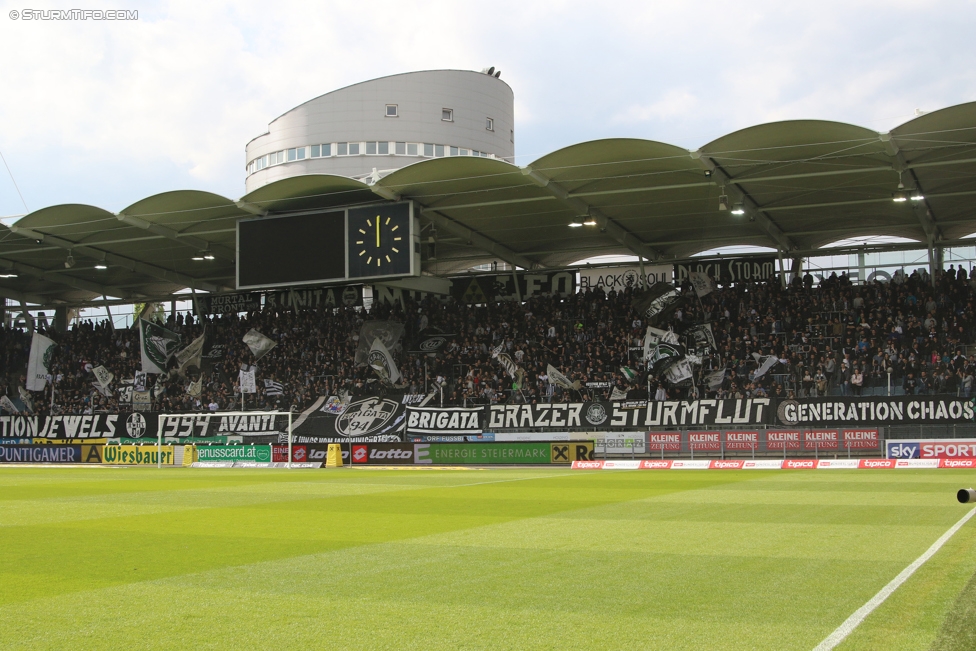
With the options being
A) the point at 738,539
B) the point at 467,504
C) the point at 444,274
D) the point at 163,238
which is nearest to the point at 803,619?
the point at 738,539

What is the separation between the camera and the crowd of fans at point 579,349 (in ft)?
115

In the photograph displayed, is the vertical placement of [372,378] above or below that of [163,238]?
below

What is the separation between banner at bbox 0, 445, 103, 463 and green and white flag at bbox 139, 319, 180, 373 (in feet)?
23.0

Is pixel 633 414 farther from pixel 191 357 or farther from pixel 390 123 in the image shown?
pixel 390 123

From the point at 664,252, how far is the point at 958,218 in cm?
1328

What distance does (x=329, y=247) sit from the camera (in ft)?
118

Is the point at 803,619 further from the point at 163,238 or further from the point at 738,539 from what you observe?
the point at 163,238

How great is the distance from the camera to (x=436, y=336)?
148 feet

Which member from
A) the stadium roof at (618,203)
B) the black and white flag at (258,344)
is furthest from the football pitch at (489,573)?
→ the black and white flag at (258,344)

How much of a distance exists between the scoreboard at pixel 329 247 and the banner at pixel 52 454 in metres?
11.5

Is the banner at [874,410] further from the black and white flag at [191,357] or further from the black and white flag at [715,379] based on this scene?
the black and white flag at [191,357]

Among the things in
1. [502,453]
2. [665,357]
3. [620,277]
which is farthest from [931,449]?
[620,277]

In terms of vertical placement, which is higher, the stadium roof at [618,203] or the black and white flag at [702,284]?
the stadium roof at [618,203]

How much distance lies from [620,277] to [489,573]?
37.2 meters
